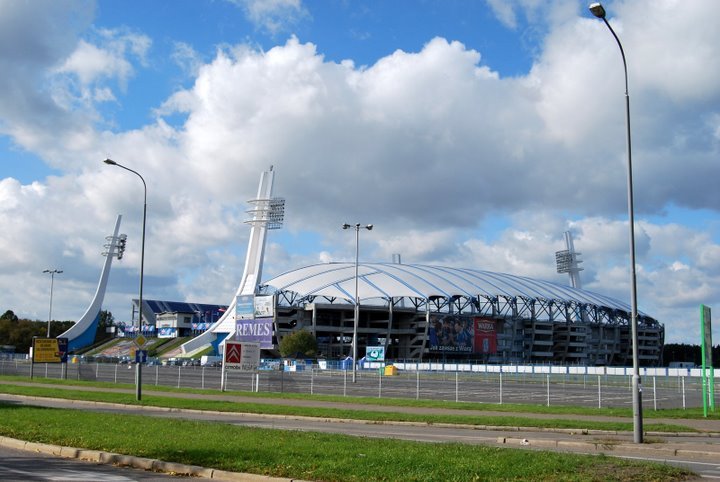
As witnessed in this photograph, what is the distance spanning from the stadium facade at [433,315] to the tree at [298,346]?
10473 mm

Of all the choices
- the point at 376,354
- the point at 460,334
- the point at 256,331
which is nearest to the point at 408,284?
the point at 460,334

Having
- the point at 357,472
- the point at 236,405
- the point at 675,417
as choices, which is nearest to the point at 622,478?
the point at 357,472

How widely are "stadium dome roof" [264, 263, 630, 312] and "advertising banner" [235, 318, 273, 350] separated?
6.49 m

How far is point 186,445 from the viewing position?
1435cm

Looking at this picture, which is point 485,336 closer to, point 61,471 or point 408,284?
point 408,284

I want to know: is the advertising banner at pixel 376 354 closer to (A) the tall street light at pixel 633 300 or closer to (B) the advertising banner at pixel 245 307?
(B) the advertising banner at pixel 245 307

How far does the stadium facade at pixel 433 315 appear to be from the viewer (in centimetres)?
12769

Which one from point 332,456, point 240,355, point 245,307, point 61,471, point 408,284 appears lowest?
point 61,471

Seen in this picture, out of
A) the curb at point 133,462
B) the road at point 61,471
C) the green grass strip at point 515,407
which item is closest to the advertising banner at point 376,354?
the green grass strip at point 515,407

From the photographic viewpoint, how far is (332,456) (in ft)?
41.3

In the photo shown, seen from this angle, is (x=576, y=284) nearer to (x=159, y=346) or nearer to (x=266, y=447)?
(x=159, y=346)

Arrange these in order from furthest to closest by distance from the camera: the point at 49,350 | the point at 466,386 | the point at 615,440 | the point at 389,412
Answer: the point at 49,350
the point at 466,386
the point at 389,412
the point at 615,440

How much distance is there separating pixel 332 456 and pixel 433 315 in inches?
4561

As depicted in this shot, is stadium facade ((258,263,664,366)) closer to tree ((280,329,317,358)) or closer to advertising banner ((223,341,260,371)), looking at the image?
tree ((280,329,317,358))
